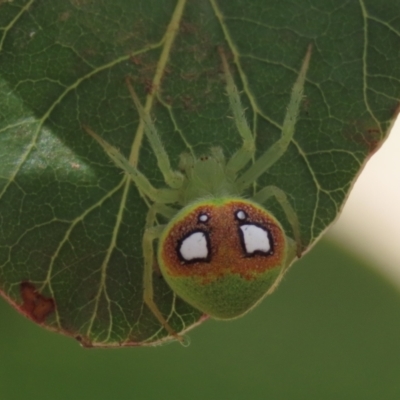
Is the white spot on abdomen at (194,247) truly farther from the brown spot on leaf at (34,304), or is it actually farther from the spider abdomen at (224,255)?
the brown spot on leaf at (34,304)

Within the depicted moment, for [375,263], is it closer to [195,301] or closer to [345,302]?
[345,302]

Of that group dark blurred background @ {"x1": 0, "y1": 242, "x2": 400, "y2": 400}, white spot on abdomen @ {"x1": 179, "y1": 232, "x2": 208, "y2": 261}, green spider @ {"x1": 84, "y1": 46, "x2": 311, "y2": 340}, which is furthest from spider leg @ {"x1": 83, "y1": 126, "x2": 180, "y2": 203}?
dark blurred background @ {"x1": 0, "y1": 242, "x2": 400, "y2": 400}

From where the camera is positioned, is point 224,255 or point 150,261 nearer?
point 224,255

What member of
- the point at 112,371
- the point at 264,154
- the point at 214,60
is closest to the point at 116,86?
the point at 214,60

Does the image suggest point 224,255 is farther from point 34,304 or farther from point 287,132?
point 34,304

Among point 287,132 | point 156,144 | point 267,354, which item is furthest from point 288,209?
point 267,354

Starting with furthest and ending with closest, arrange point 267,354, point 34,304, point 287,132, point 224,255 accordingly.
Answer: point 267,354 < point 287,132 < point 34,304 < point 224,255
